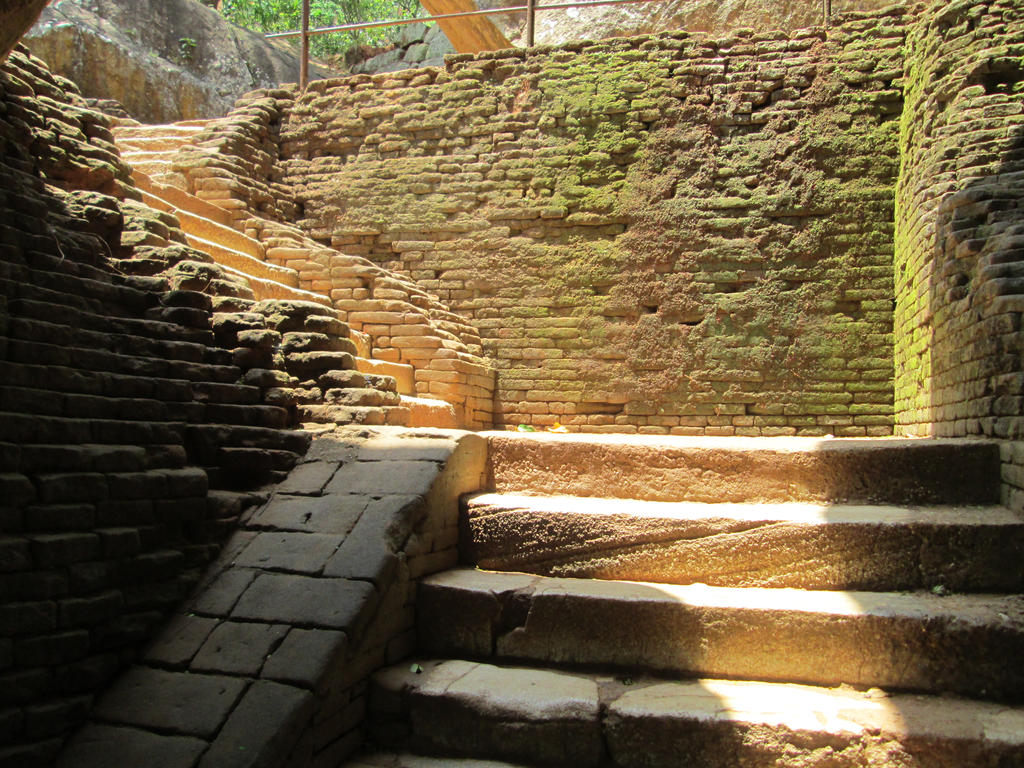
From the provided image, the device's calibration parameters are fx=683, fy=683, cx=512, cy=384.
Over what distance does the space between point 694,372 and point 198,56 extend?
11.6m

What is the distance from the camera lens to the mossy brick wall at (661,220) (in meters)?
6.70

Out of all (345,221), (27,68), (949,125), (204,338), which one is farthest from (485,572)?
(345,221)

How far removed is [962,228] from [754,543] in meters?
3.21

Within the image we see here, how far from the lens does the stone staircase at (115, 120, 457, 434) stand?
3855mm

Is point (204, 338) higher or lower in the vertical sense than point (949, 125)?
lower

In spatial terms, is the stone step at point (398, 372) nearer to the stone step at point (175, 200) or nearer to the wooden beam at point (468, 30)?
the stone step at point (175, 200)

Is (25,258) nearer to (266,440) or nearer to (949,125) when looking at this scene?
(266,440)

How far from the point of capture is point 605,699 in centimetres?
245

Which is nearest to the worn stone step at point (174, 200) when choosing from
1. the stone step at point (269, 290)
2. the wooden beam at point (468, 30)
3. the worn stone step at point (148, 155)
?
the stone step at point (269, 290)

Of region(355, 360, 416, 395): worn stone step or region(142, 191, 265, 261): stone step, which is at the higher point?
region(142, 191, 265, 261): stone step

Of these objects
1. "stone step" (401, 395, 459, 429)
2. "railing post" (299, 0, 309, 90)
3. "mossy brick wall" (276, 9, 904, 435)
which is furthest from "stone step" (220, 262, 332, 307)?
"railing post" (299, 0, 309, 90)

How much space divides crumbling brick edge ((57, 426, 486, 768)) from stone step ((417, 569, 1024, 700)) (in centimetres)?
34

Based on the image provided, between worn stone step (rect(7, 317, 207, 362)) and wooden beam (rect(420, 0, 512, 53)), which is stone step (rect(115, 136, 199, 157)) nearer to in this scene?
wooden beam (rect(420, 0, 512, 53))

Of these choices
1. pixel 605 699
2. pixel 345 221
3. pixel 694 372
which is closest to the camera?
pixel 605 699
